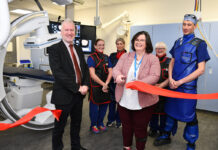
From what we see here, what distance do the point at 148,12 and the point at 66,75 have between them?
15.2 ft

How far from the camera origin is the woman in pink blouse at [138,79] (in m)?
1.70

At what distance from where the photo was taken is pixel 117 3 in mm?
6078

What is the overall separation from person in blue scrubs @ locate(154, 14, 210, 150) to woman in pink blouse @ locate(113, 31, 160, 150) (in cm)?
44

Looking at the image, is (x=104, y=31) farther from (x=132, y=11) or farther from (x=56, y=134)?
(x=56, y=134)

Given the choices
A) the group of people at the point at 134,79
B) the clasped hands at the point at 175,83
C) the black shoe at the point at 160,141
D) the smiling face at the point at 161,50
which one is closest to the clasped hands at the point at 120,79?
the group of people at the point at 134,79

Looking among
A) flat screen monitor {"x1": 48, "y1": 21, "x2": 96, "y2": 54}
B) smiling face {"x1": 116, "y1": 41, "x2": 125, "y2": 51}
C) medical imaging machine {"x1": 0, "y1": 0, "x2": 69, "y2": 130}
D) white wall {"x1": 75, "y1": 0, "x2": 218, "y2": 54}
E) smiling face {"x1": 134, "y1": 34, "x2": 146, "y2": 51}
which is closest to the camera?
medical imaging machine {"x1": 0, "y1": 0, "x2": 69, "y2": 130}

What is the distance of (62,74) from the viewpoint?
167 centimetres

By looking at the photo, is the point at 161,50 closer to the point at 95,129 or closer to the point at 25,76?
the point at 95,129

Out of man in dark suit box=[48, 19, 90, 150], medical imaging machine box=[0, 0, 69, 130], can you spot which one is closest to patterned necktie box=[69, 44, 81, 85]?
man in dark suit box=[48, 19, 90, 150]

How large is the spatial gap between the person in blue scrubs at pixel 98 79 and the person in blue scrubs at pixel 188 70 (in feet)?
3.11

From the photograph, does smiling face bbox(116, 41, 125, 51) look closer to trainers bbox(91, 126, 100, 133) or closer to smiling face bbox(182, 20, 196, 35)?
smiling face bbox(182, 20, 196, 35)

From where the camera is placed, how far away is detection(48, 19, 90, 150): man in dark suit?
167 centimetres

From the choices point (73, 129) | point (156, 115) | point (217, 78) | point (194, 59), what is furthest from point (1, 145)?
point (217, 78)

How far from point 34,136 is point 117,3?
199 inches
